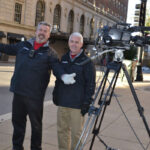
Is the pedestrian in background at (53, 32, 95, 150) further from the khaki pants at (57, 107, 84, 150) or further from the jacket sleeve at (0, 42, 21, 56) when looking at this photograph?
the jacket sleeve at (0, 42, 21, 56)

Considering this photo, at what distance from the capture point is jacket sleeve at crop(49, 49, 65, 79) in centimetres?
394

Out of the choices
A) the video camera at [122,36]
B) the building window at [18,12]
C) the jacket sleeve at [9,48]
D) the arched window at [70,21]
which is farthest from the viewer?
the arched window at [70,21]

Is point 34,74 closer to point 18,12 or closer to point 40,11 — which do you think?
point 18,12

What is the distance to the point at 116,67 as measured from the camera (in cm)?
363

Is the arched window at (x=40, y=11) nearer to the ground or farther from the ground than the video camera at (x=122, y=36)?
farther from the ground

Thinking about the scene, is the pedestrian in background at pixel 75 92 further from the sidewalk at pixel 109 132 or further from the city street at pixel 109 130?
the sidewalk at pixel 109 132

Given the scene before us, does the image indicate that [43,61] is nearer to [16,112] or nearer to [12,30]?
[16,112]

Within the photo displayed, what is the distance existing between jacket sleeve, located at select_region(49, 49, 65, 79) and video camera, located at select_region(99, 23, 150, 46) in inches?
27.3

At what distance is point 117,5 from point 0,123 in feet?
220

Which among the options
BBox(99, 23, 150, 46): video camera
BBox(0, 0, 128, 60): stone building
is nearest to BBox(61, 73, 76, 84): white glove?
BBox(99, 23, 150, 46): video camera

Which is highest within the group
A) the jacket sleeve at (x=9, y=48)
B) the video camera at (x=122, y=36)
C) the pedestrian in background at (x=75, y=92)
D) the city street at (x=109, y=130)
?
the video camera at (x=122, y=36)

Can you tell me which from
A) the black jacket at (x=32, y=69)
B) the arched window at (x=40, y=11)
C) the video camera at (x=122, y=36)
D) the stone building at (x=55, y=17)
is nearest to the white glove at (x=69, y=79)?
the black jacket at (x=32, y=69)

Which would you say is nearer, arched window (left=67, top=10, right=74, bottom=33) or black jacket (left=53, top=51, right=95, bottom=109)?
black jacket (left=53, top=51, right=95, bottom=109)

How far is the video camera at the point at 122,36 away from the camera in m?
3.68
